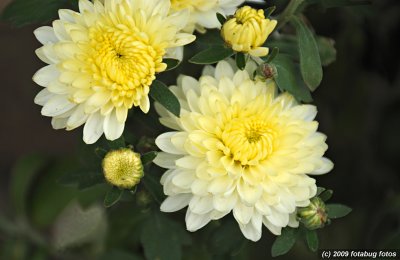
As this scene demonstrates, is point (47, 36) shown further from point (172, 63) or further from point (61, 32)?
point (172, 63)

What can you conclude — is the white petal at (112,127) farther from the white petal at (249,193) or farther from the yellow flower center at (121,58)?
the white petal at (249,193)

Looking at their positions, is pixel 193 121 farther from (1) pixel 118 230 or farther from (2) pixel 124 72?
(1) pixel 118 230

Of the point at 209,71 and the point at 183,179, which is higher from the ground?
the point at 209,71

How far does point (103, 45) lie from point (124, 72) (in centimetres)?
4

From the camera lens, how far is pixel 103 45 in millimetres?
757

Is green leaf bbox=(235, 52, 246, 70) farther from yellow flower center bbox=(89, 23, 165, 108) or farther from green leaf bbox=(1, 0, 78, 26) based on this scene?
green leaf bbox=(1, 0, 78, 26)

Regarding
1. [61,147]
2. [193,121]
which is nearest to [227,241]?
[193,121]

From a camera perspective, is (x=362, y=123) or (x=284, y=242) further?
(x=362, y=123)

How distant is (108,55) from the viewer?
75 centimetres

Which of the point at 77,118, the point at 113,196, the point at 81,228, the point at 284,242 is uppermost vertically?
the point at 77,118

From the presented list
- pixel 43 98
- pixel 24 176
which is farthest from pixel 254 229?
pixel 24 176

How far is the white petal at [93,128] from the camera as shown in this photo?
77cm

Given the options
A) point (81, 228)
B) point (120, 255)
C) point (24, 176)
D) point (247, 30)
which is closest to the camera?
point (247, 30)

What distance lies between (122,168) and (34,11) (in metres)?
0.30
